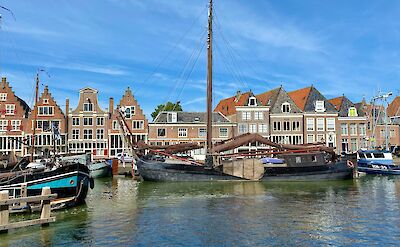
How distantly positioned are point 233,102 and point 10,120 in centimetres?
3782

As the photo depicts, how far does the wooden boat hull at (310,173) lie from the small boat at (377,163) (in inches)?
344

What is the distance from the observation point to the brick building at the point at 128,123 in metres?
63.7

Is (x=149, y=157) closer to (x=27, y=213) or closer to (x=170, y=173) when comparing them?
(x=170, y=173)

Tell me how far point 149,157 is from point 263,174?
12.1m

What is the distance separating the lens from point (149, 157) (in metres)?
42.9

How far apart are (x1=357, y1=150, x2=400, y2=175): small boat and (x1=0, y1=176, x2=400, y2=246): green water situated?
18.0m

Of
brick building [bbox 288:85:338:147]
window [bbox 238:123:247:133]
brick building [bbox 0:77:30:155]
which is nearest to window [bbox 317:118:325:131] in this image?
brick building [bbox 288:85:338:147]

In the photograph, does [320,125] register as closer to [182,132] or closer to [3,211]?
[182,132]

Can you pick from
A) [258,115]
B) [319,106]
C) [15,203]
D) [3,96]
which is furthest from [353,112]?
[15,203]

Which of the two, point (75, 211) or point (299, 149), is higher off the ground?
point (299, 149)

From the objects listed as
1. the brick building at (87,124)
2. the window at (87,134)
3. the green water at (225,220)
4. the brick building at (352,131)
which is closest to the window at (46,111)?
the brick building at (87,124)

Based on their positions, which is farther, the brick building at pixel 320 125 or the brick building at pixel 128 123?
the brick building at pixel 320 125

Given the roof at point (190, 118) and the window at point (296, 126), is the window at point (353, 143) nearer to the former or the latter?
the window at point (296, 126)

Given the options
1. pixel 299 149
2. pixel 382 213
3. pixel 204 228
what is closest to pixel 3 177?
pixel 204 228
